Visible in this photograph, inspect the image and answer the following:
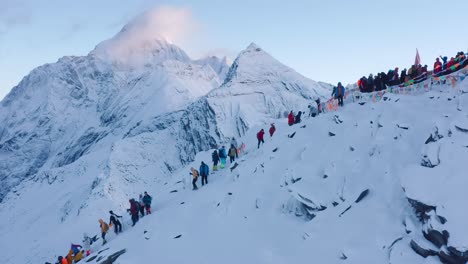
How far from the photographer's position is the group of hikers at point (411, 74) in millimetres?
25359

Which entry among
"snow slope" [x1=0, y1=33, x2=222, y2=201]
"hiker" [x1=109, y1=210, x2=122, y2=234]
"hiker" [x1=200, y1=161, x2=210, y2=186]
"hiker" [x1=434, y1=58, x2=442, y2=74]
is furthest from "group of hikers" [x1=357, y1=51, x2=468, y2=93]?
"snow slope" [x1=0, y1=33, x2=222, y2=201]

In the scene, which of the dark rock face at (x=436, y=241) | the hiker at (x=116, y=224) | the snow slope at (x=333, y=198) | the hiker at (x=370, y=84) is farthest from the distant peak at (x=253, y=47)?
the dark rock face at (x=436, y=241)

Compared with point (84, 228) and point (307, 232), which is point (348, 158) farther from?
point (84, 228)

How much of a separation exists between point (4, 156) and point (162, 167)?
120m

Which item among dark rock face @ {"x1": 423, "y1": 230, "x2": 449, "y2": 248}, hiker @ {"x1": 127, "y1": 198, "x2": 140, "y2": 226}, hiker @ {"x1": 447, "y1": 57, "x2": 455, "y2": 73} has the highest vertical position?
hiker @ {"x1": 447, "y1": 57, "x2": 455, "y2": 73}

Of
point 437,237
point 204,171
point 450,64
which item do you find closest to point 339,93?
point 450,64

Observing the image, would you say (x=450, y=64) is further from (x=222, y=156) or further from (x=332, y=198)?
(x=222, y=156)

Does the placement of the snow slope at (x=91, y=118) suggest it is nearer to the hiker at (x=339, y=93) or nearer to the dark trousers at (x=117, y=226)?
the dark trousers at (x=117, y=226)

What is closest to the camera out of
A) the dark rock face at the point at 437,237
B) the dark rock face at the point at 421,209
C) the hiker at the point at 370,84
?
the dark rock face at the point at 437,237

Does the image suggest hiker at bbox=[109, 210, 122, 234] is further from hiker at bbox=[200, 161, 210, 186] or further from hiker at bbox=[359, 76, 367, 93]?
hiker at bbox=[359, 76, 367, 93]

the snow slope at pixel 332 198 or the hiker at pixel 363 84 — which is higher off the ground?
the hiker at pixel 363 84

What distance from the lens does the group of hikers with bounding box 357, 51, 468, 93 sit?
25.4m

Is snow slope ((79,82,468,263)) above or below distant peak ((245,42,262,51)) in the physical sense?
below

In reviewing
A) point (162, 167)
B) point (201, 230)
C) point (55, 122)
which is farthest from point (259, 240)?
point (55, 122)
